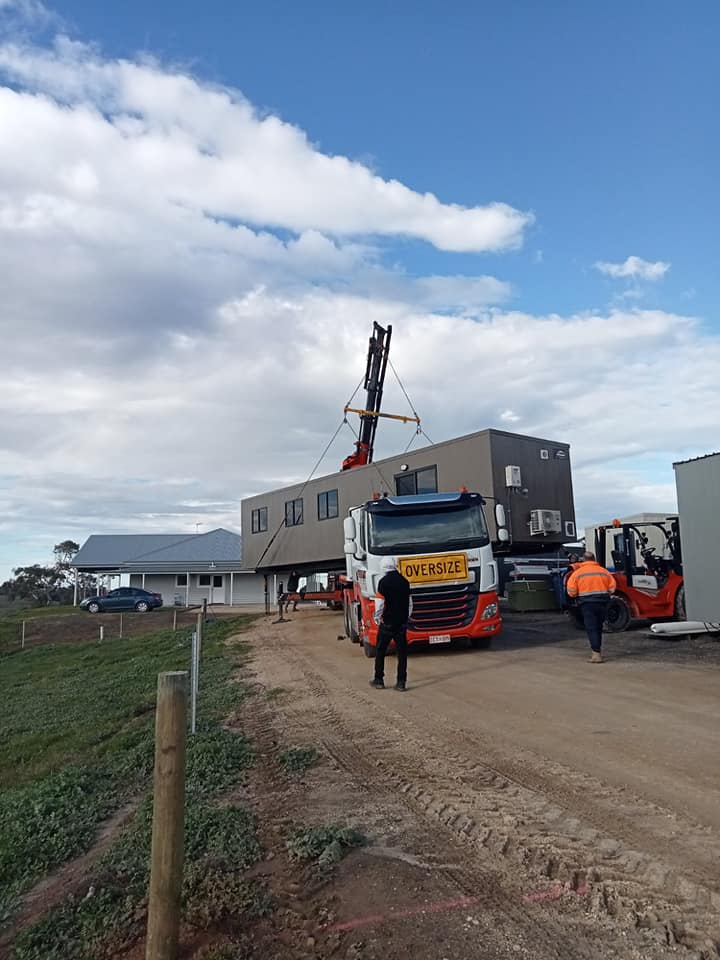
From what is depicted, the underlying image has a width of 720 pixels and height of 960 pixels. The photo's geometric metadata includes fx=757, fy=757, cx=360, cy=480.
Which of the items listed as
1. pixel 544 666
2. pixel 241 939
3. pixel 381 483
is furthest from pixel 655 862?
pixel 381 483

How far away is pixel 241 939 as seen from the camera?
11.4ft

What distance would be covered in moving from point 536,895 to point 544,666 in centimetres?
829

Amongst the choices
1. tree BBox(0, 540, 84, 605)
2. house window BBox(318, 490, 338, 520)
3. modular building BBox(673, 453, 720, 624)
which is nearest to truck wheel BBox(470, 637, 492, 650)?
modular building BBox(673, 453, 720, 624)

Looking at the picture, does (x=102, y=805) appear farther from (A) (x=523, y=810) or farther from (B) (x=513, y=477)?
(B) (x=513, y=477)

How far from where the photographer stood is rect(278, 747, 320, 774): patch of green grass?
6222 mm

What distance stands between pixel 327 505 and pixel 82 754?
50.6 ft

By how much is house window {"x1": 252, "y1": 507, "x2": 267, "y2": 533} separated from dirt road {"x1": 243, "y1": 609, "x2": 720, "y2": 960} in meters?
17.1

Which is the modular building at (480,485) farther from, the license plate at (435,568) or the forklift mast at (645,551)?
the license plate at (435,568)

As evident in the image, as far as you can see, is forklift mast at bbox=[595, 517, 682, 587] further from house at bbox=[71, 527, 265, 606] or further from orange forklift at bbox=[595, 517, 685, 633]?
house at bbox=[71, 527, 265, 606]

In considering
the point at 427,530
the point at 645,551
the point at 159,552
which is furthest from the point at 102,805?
the point at 159,552

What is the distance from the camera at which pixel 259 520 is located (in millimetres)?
27922

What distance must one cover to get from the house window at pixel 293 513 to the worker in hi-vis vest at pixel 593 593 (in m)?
Result: 13.8

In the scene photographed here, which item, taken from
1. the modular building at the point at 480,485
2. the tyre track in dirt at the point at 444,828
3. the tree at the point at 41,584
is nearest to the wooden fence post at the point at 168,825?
the tyre track in dirt at the point at 444,828

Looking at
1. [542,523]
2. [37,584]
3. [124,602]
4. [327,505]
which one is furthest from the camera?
[37,584]
